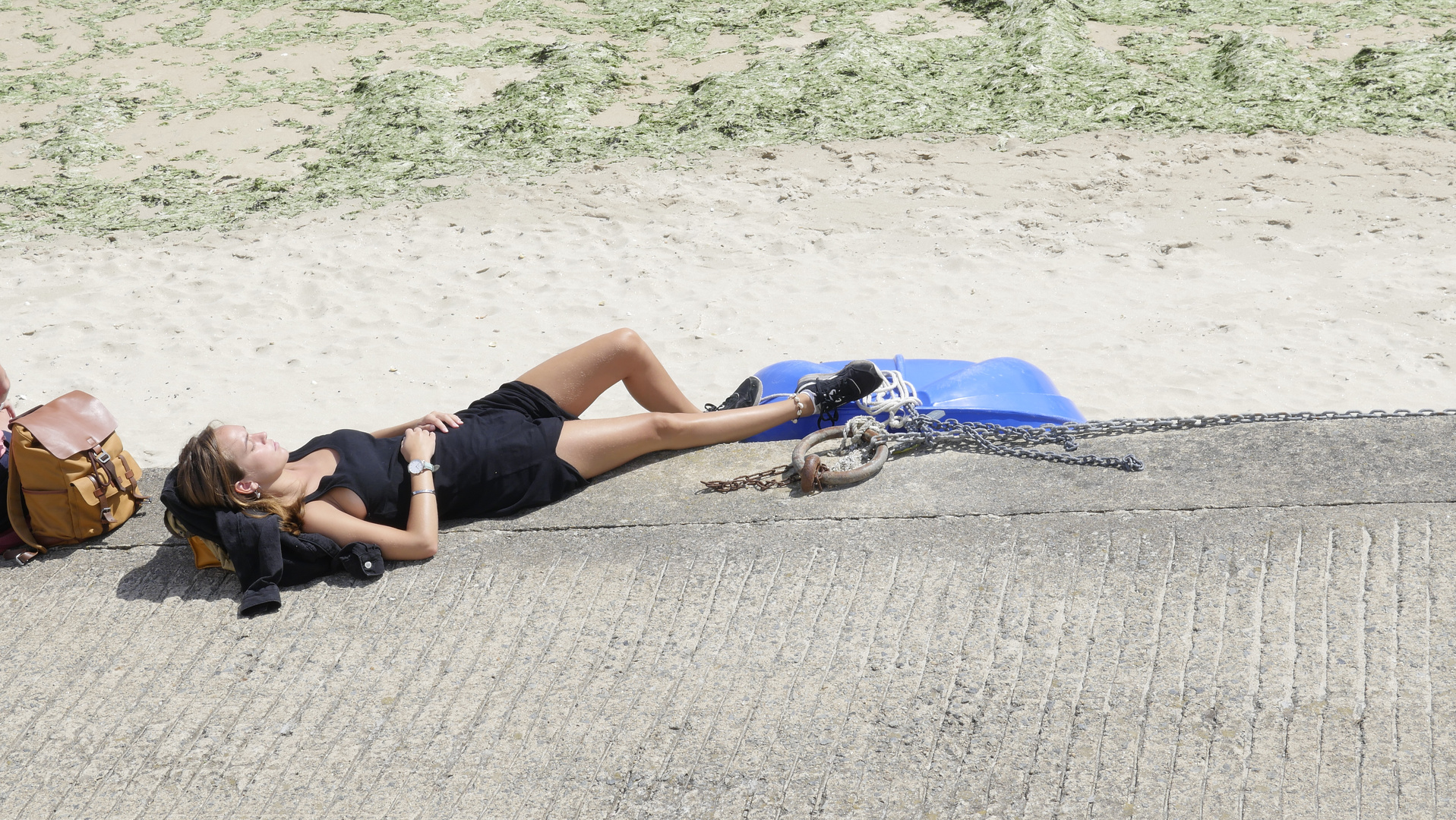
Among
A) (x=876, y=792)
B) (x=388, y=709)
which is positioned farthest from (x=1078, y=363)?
(x=388, y=709)

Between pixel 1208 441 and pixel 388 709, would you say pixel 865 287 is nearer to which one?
pixel 1208 441

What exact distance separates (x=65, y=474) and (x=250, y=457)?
2.60 feet

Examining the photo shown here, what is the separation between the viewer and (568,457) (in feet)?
12.7

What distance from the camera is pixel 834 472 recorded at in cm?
369

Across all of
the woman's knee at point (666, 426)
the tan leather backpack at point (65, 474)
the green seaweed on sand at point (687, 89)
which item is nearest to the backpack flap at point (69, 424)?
the tan leather backpack at point (65, 474)

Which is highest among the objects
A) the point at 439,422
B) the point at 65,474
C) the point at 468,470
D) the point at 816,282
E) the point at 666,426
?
the point at 65,474

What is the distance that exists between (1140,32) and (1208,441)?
23.6 ft

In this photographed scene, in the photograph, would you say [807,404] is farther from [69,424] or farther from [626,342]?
[69,424]

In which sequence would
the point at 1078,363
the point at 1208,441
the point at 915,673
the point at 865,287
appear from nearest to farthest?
1. the point at 915,673
2. the point at 1208,441
3. the point at 1078,363
4. the point at 865,287

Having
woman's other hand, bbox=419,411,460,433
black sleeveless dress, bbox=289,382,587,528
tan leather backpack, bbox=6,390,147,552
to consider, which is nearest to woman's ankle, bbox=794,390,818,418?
black sleeveless dress, bbox=289,382,587,528

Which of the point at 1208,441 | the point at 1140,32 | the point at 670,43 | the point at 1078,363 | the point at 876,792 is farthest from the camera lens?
A: the point at 670,43

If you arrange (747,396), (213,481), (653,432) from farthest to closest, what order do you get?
1. (747,396)
2. (653,432)
3. (213,481)

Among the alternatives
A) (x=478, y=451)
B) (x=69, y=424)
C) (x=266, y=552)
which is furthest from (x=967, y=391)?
(x=69, y=424)

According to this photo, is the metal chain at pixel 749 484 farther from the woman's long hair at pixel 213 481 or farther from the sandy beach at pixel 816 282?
the sandy beach at pixel 816 282
